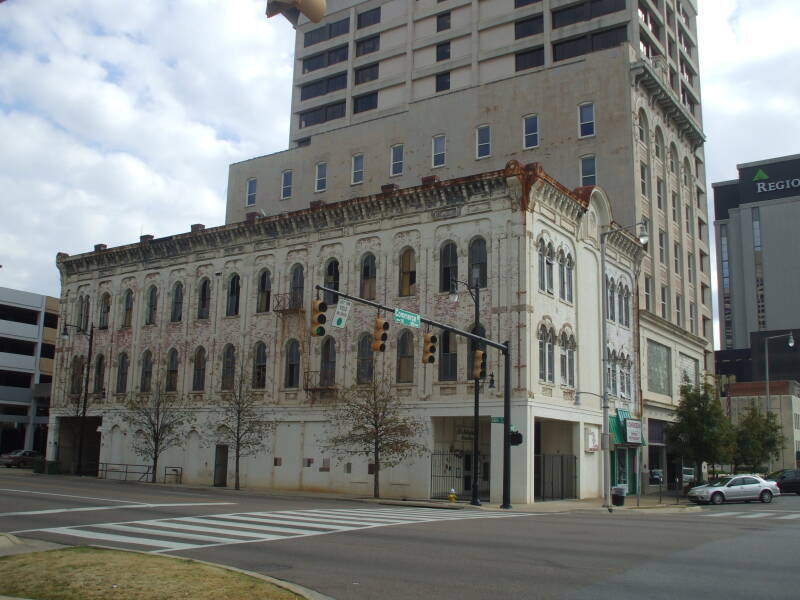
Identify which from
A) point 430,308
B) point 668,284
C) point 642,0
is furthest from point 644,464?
point 642,0

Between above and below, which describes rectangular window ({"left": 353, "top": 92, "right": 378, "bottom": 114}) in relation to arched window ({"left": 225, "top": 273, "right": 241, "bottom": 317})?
above

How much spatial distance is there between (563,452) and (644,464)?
931 centimetres

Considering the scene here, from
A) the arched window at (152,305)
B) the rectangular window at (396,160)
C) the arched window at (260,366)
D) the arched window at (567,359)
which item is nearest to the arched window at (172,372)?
the arched window at (152,305)

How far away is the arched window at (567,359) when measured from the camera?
37375mm

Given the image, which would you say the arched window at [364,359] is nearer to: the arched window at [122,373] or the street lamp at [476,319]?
the street lamp at [476,319]

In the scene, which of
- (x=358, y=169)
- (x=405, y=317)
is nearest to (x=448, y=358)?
(x=405, y=317)

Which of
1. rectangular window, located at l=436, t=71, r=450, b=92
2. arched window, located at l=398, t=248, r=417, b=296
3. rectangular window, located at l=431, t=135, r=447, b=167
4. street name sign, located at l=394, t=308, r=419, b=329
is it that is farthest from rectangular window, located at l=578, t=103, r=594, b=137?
street name sign, located at l=394, t=308, r=419, b=329

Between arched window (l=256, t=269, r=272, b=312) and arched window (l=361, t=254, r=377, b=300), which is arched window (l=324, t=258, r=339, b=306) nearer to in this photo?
arched window (l=361, t=254, r=377, b=300)

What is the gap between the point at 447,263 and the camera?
3709 centimetres

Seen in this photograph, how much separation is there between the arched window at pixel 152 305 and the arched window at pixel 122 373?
2791 mm

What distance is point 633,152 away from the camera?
157 ft

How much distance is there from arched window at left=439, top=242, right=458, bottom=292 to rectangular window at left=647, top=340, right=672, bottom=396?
1727 centimetres

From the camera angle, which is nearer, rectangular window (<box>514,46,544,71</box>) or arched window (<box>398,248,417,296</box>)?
arched window (<box>398,248,417,296</box>)

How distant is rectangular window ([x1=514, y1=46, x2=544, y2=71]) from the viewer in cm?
6469
